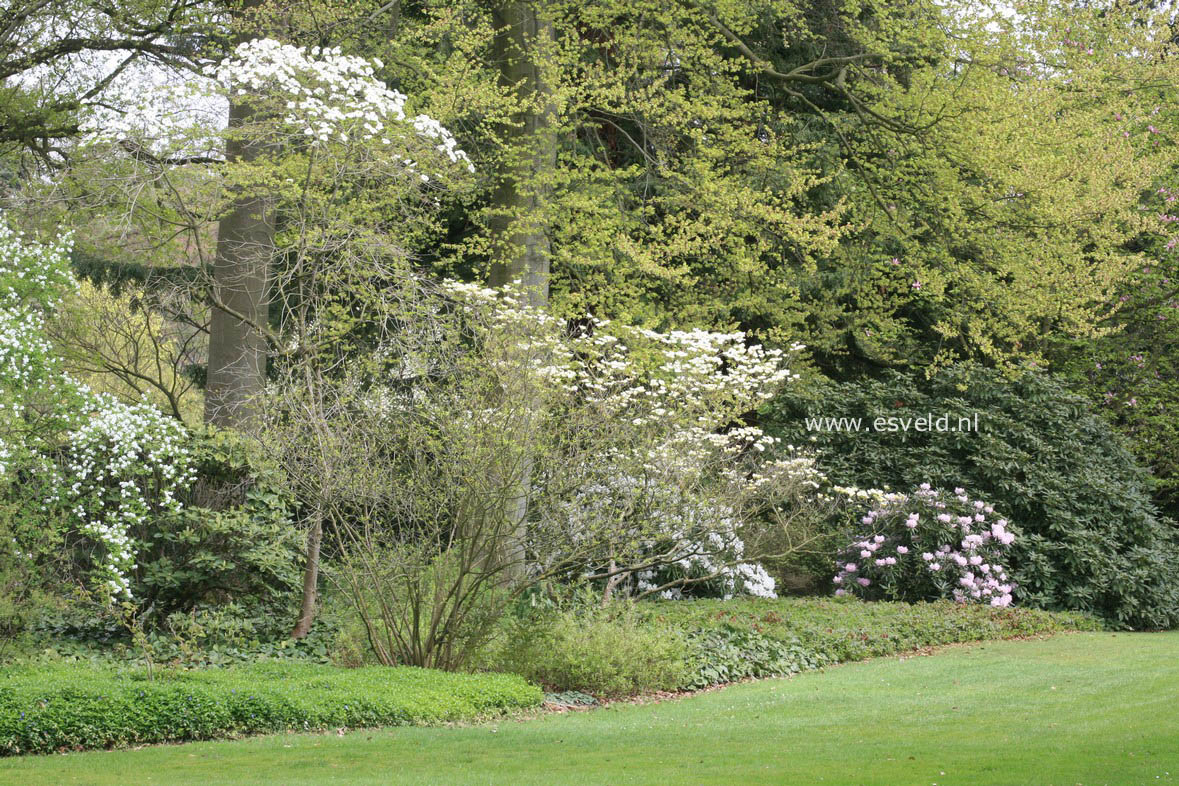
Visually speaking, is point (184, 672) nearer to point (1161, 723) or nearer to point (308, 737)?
point (308, 737)

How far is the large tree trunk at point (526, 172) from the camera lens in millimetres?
12922

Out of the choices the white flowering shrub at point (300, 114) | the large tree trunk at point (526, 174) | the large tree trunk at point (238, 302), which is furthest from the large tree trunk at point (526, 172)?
the large tree trunk at point (238, 302)

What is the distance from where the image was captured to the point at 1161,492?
1969cm

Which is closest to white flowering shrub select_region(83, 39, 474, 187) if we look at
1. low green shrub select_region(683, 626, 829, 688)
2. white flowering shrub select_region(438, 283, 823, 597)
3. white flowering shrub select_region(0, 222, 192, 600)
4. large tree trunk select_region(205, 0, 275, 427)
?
white flowering shrub select_region(438, 283, 823, 597)

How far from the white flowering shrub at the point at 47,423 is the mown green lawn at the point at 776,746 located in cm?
282

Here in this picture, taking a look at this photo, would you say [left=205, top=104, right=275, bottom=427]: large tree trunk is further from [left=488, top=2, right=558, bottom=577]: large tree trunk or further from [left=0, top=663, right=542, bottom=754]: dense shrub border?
[left=0, top=663, right=542, bottom=754]: dense shrub border

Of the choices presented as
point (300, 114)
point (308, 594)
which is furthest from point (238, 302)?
point (308, 594)

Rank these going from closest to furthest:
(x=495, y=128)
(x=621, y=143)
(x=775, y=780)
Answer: (x=775, y=780), (x=495, y=128), (x=621, y=143)

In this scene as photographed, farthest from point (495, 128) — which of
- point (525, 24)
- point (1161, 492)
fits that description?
point (1161, 492)

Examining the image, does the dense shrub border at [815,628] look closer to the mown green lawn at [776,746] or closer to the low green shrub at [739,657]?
the low green shrub at [739,657]

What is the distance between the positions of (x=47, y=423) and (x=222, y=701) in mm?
3090

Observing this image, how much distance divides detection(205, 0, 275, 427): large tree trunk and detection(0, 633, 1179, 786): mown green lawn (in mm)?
6696

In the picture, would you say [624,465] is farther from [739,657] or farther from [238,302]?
[238,302]

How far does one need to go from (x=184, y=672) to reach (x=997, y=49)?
11220 mm
